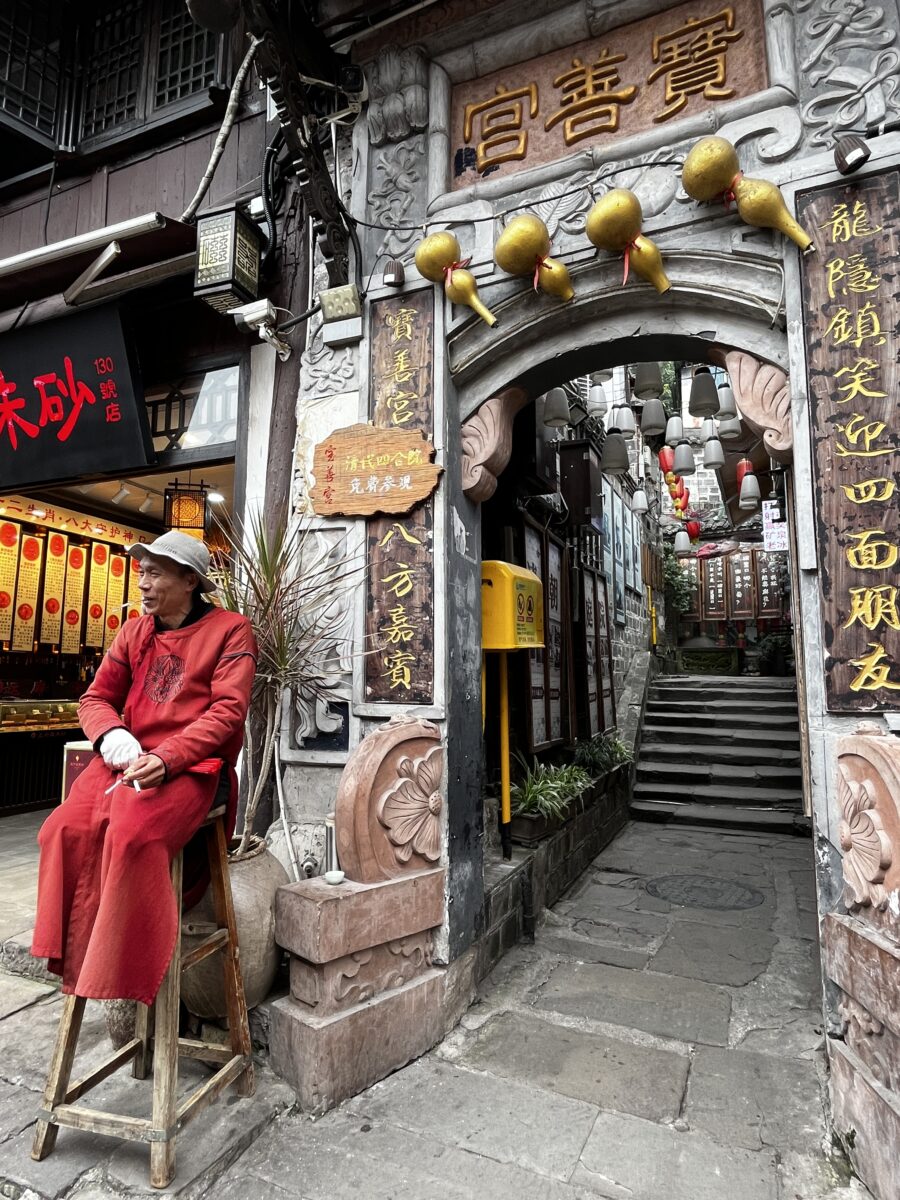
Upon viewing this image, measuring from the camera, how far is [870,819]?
8.39 feet

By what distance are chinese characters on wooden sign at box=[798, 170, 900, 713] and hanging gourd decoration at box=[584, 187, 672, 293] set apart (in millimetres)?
705

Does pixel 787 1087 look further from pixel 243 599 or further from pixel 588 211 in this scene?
pixel 588 211

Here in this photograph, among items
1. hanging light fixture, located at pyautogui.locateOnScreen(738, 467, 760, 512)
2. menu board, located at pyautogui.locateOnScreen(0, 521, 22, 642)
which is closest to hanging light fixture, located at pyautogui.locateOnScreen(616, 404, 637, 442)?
hanging light fixture, located at pyautogui.locateOnScreen(738, 467, 760, 512)

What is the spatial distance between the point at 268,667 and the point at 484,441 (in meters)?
1.85

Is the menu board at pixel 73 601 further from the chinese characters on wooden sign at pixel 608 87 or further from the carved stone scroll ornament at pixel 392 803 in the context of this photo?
the chinese characters on wooden sign at pixel 608 87

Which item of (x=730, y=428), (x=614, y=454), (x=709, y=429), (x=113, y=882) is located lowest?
(x=113, y=882)

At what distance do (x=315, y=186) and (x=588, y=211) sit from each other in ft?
5.23

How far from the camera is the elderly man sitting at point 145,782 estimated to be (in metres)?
2.35

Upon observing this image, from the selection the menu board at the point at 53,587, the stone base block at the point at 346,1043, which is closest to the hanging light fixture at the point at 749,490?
the menu board at the point at 53,587

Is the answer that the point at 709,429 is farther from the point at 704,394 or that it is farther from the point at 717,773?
the point at 717,773

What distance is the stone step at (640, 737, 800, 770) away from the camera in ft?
31.6

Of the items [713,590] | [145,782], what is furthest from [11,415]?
[713,590]

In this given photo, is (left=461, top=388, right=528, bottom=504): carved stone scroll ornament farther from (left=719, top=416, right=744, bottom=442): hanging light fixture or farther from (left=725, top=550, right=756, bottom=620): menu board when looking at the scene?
(left=725, top=550, right=756, bottom=620): menu board

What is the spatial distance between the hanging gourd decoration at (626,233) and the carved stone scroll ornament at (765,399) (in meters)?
0.58
